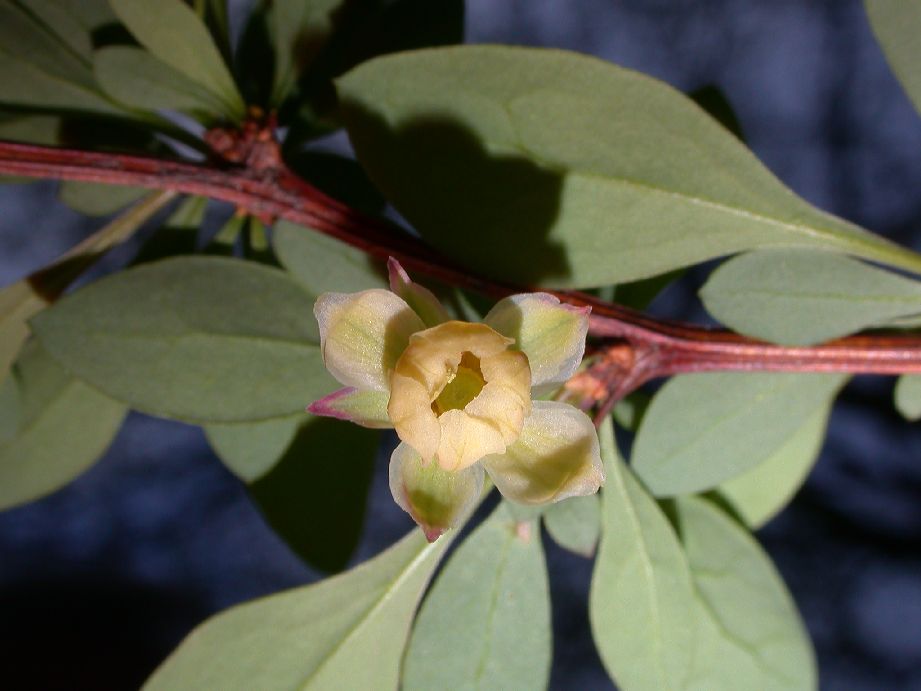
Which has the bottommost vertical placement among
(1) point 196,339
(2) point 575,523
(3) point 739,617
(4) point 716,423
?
(3) point 739,617

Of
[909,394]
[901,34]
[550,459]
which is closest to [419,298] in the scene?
[550,459]

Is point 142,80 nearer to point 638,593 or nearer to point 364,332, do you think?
point 364,332

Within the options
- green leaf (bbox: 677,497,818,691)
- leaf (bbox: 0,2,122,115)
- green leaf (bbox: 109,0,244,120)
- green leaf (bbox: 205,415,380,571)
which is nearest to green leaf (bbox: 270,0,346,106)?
green leaf (bbox: 109,0,244,120)

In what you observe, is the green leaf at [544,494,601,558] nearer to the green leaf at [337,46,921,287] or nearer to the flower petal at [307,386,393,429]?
the green leaf at [337,46,921,287]

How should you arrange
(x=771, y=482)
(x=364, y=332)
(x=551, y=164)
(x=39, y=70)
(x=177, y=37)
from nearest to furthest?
(x=364, y=332), (x=551, y=164), (x=177, y=37), (x=39, y=70), (x=771, y=482)

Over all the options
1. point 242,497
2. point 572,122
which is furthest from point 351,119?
point 242,497

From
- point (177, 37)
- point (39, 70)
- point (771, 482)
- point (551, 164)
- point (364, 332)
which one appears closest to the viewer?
point (364, 332)

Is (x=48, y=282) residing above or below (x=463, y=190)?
below

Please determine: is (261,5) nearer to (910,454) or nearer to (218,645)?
(218,645)
